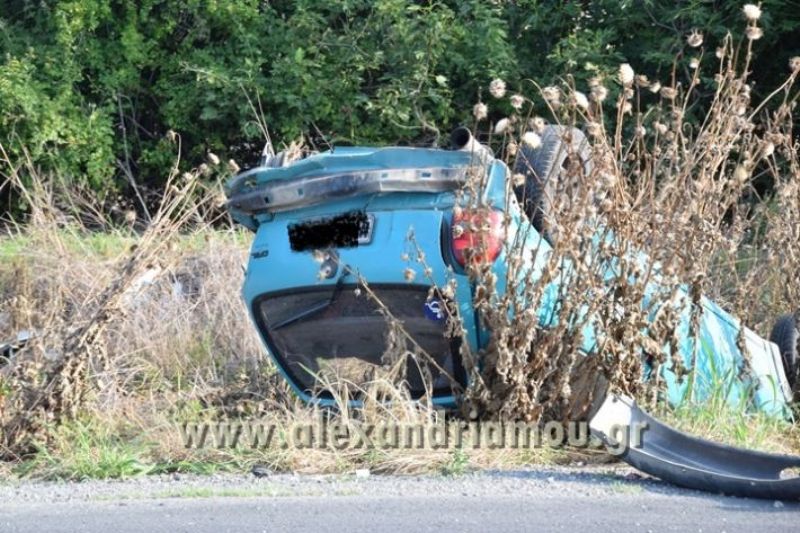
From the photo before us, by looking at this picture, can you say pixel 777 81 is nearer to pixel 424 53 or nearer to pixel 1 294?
pixel 424 53

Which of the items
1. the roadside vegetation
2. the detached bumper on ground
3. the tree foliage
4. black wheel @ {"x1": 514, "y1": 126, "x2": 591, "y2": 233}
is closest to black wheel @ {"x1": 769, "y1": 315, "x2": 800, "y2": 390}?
the roadside vegetation

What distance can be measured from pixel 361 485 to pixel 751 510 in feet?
5.39

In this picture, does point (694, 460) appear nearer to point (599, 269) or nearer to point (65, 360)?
point (599, 269)

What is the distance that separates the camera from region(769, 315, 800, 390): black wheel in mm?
7203

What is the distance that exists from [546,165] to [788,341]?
2.02m

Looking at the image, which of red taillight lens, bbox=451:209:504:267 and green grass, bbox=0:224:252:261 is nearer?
red taillight lens, bbox=451:209:504:267

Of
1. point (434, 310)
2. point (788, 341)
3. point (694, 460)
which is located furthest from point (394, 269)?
point (788, 341)

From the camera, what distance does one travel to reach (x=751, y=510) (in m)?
4.91

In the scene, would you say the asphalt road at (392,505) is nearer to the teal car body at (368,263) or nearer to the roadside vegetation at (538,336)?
the roadside vegetation at (538,336)

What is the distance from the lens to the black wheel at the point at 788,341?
23.6 feet

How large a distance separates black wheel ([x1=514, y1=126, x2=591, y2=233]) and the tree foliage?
18.3 feet

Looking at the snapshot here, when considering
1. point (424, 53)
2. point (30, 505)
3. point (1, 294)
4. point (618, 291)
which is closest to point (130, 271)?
point (30, 505)

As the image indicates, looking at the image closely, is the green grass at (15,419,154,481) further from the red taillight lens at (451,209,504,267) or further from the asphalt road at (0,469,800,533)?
the red taillight lens at (451,209,504,267)

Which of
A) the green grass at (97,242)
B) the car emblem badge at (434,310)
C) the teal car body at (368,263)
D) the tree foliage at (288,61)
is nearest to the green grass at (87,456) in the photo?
the teal car body at (368,263)
